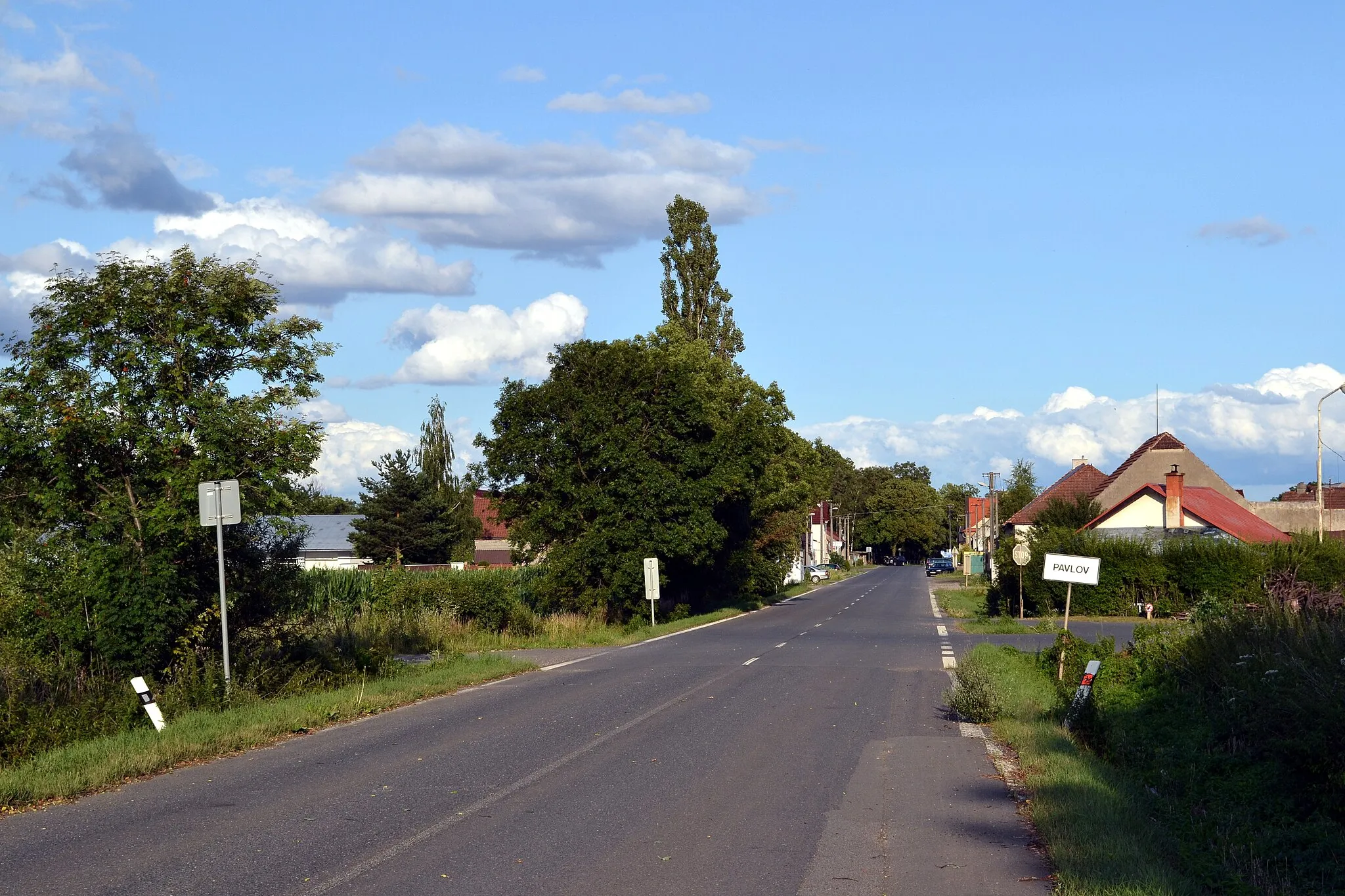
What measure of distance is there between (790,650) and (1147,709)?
11.9 metres

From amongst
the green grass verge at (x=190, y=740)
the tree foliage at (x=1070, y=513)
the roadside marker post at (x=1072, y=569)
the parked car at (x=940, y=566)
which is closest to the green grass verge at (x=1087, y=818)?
the roadside marker post at (x=1072, y=569)

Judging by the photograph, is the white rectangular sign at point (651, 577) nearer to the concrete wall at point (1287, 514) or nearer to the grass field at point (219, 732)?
the grass field at point (219, 732)

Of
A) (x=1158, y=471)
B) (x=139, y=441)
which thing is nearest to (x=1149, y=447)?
(x=1158, y=471)

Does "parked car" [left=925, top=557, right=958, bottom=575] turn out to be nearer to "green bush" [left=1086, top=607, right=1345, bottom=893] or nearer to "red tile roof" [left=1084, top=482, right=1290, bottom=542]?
"red tile roof" [left=1084, top=482, right=1290, bottom=542]

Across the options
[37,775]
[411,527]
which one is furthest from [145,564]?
[411,527]

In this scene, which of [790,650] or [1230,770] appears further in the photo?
[790,650]

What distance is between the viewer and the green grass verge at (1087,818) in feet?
23.5

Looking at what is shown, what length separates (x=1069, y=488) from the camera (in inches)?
3231

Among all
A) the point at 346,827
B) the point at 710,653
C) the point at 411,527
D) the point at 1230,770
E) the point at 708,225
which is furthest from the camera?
the point at 411,527

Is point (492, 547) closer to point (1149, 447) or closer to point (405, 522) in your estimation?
point (405, 522)

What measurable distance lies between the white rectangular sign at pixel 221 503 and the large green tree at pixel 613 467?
87.8 feet

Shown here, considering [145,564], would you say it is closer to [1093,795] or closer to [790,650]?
[1093,795]

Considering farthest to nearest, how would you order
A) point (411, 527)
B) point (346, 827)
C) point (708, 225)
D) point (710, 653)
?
point (411, 527), point (708, 225), point (710, 653), point (346, 827)

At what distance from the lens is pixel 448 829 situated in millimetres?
8938
